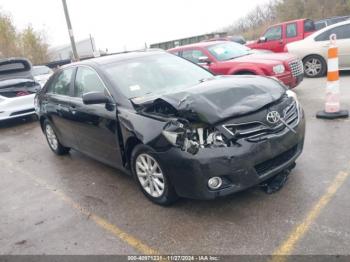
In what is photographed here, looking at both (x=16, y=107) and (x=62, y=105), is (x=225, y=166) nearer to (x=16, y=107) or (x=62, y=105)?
(x=62, y=105)

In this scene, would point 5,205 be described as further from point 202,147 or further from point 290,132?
point 290,132

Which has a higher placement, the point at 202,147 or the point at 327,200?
the point at 202,147

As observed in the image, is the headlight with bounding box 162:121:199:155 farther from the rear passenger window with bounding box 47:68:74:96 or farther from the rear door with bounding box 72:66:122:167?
the rear passenger window with bounding box 47:68:74:96

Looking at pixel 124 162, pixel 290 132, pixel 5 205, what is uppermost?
pixel 290 132

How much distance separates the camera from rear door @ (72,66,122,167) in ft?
14.2

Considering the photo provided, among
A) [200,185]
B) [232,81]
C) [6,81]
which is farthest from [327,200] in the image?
[6,81]

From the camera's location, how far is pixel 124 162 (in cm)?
433

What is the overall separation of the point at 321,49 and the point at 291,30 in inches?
137

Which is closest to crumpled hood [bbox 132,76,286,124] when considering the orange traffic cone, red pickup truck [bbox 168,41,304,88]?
the orange traffic cone

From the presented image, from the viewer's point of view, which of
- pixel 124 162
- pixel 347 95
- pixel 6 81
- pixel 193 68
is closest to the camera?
pixel 124 162

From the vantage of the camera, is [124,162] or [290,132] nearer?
[290,132]

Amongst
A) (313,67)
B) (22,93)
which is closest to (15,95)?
(22,93)

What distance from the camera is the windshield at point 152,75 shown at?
4.43m

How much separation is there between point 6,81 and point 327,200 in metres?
8.99
